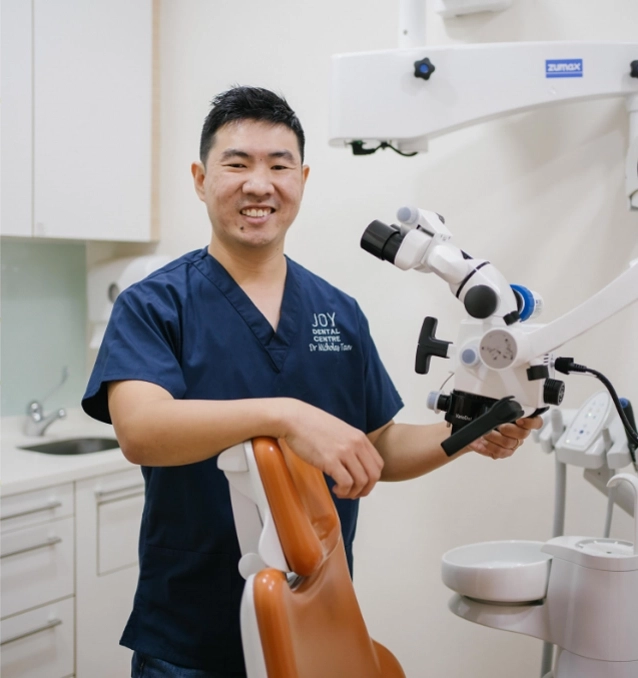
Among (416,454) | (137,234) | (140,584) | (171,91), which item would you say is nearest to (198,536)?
(140,584)

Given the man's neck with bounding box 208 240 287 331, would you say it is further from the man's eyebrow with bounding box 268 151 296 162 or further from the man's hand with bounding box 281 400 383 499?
the man's hand with bounding box 281 400 383 499

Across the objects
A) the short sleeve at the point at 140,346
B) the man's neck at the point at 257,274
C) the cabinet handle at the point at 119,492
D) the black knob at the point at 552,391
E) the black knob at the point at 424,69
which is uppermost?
the black knob at the point at 424,69

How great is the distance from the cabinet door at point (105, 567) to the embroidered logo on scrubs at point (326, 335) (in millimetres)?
1253

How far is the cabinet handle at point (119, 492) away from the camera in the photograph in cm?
240

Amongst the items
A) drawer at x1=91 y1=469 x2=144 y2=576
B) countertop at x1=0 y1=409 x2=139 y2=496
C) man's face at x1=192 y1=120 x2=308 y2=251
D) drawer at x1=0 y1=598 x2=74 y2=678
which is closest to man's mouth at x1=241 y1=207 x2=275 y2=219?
man's face at x1=192 y1=120 x2=308 y2=251

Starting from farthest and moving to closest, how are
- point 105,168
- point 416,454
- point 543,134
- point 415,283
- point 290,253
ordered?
point 105,168 → point 290,253 → point 415,283 → point 543,134 → point 416,454

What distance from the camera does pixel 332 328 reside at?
1485 millimetres

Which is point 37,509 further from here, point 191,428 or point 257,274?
point 191,428

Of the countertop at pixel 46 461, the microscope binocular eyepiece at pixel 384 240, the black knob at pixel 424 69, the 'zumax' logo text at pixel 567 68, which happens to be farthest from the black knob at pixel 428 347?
the countertop at pixel 46 461

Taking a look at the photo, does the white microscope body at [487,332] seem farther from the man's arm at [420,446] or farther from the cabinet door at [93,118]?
the cabinet door at [93,118]

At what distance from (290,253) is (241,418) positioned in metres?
1.61

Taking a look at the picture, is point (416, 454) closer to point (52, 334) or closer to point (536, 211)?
point (536, 211)

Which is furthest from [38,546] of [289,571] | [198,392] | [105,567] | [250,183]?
[289,571]

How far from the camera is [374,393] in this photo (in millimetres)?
1528
